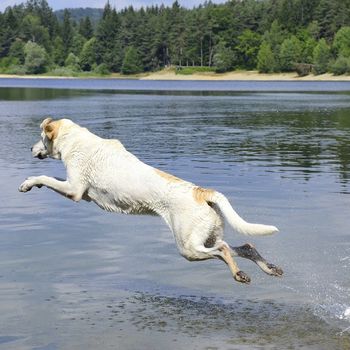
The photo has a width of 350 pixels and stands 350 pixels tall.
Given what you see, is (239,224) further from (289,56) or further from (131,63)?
(131,63)

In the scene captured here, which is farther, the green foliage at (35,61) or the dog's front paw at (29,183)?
the green foliage at (35,61)

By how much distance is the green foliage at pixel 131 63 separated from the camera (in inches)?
7756

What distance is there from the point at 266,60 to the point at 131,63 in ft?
135

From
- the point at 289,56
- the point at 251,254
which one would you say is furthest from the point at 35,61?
the point at 251,254

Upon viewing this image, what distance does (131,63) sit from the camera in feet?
646

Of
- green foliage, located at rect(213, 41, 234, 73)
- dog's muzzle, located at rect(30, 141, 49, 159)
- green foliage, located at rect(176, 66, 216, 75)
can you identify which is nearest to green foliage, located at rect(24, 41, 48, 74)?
green foliage, located at rect(176, 66, 216, 75)

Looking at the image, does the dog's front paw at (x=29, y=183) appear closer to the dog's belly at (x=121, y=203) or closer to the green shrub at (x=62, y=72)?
the dog's belly at (x=121, y=203)

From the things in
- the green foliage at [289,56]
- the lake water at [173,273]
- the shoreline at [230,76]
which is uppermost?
the lake water at [173,273]

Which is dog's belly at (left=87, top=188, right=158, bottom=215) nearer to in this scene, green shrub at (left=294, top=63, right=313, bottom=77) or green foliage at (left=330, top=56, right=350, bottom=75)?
green foliage at (left=330, top=56, right=350, bottom=75)

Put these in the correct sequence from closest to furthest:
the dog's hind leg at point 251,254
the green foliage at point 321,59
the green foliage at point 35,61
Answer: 1. the dog's hind leg at point 251,254
2. the green foliage at point 321,59
3. the green foliage at point 35,61

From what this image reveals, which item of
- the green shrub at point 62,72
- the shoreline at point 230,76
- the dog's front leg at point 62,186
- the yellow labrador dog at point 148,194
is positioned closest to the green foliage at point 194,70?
the shoreline at point 230,76

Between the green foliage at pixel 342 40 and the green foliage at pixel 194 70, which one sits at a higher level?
the green foliage at pixel 342 40

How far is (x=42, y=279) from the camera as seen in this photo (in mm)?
11000

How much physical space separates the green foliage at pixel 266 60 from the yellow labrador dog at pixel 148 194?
157086mm
